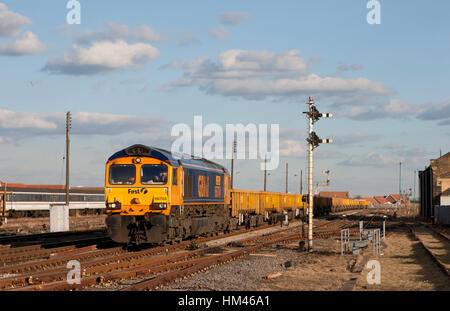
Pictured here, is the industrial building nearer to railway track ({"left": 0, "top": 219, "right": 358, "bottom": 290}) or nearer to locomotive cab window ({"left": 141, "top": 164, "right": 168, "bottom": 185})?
railway track ({"left": 0, "top": 219, "right": 358, "bottom": 290})

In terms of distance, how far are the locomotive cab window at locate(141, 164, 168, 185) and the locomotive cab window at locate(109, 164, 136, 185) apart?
0.40 meters

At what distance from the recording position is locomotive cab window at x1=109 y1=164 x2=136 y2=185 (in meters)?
22.8

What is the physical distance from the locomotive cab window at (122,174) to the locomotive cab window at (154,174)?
15.8 inches

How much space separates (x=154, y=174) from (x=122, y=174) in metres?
1.29

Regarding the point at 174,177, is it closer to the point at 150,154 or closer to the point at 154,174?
the point at 154,174

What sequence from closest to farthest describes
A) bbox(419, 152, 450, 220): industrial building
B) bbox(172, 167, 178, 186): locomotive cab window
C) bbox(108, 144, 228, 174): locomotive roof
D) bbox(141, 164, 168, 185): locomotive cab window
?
1. bbox(141, 164, 168, 185): locomotive cab window
2. bbox(108, 144, 228, 174): locomotive roof
3. bbox(172, 167, 178, 186): locomotive cab window
4. bbox(419, 152, 450, 220): industrial building

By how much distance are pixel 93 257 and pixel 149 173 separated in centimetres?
419

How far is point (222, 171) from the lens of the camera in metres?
32.6

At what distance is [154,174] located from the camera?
74.8 ft

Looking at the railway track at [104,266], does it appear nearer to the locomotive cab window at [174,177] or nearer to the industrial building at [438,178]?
the locomotive cab window at [174,177]

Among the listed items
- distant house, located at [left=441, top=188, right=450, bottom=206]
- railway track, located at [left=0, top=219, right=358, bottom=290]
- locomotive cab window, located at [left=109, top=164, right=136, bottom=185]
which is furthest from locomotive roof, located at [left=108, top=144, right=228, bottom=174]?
distant house, located at [left=441, top=188, right=450, bottom=206]
